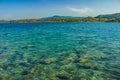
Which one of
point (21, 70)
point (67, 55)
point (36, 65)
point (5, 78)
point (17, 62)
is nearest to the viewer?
point (5, 78)

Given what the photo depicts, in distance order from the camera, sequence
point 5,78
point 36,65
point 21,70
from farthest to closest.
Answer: point 36,65
point 21,70
point 5,78

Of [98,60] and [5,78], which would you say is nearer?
[5,78]

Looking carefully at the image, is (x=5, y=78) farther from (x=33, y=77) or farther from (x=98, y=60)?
(x=98, y=60)

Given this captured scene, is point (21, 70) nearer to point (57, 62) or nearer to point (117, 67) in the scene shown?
point (57, 62)

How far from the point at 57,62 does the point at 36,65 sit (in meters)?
2.27

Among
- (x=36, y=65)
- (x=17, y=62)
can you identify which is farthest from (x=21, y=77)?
(x=17, y=62)

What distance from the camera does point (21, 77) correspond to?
16609 millimetres

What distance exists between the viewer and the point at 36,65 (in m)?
20.4

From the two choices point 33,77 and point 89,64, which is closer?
point 33,77

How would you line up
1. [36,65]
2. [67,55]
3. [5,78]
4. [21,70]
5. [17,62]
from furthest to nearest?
1. [67,55]
2. [17,62]
3. [36,65]
4. [21,70]
5. [5,78]

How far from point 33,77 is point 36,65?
3754mm

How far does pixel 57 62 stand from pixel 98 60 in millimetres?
4268

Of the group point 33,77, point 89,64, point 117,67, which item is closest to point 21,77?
point 33,77

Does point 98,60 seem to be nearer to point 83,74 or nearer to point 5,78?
point 83,74
